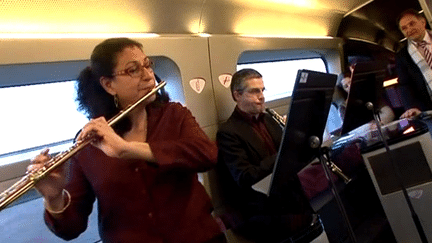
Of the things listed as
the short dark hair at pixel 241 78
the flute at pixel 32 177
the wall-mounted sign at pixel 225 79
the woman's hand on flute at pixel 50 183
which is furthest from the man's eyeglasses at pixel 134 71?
the wall-mounted sign at pixel 225 79

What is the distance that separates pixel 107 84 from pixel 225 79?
147cm

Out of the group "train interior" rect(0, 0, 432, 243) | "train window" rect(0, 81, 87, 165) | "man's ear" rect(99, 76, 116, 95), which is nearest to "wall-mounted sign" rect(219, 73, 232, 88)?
"train interior" rect(0, 0, 432, 243)

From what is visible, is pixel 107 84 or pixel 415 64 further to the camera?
pixel 415 64

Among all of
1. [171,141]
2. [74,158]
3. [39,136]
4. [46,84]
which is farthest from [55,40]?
[171,141]

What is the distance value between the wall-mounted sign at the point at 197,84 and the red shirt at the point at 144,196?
1189 mm

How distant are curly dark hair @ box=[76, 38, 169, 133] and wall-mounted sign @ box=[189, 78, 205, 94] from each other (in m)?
0.99

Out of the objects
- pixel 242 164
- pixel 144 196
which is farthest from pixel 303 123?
pixel 242 164

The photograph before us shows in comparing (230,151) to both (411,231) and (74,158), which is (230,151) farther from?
(411,231)

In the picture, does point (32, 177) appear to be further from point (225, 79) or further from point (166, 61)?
point (225, 79)

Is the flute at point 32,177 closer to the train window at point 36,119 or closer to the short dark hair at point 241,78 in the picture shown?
the train window at point 36,119

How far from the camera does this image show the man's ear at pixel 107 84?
1530 millimetres

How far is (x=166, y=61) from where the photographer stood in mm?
2533

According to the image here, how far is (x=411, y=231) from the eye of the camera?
2.88 meters

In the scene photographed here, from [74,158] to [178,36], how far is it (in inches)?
52.3
